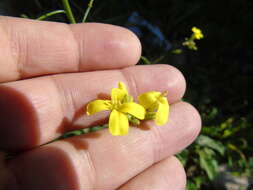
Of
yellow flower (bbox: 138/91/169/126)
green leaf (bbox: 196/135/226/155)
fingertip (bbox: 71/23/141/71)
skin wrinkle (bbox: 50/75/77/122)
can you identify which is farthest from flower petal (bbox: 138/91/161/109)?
green leaf (bbox: 196/135/226/155)

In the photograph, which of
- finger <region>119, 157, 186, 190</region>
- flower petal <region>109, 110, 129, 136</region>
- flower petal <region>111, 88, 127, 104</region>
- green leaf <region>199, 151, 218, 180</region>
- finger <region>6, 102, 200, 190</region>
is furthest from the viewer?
green leaf <region>199, 151, 218, 180</region>

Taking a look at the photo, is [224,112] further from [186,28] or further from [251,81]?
[186,28]

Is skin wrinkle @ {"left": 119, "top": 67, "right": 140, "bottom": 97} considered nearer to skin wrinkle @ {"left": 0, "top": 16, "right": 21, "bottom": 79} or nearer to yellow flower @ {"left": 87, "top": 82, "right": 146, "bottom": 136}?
yellow flower @ {"left": 87, "top": 82, "right": 146, "bottom": 136}

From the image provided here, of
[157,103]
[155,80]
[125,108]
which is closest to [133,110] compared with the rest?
[125,108]

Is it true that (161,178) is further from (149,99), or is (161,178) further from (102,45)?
(102,45)

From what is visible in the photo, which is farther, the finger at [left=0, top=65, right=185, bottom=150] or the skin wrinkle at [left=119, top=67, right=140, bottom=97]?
the skin wrinkle at [left=119, top=67, right=140, bottom=97]

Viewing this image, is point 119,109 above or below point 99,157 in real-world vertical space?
above

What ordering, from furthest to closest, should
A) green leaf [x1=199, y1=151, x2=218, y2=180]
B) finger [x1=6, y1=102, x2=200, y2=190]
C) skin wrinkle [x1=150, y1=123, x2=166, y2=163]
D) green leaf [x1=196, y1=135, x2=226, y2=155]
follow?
green leaf [x1=196, y1=135, x2=226, y2=155] < green leaf [x1=199, y1=151, x2=218, y2=180] < skin wrinkle [x1=150, y1=123, x2=166, y2=163] < finger [x1=6, y1=102, x2=200, y2=190]
